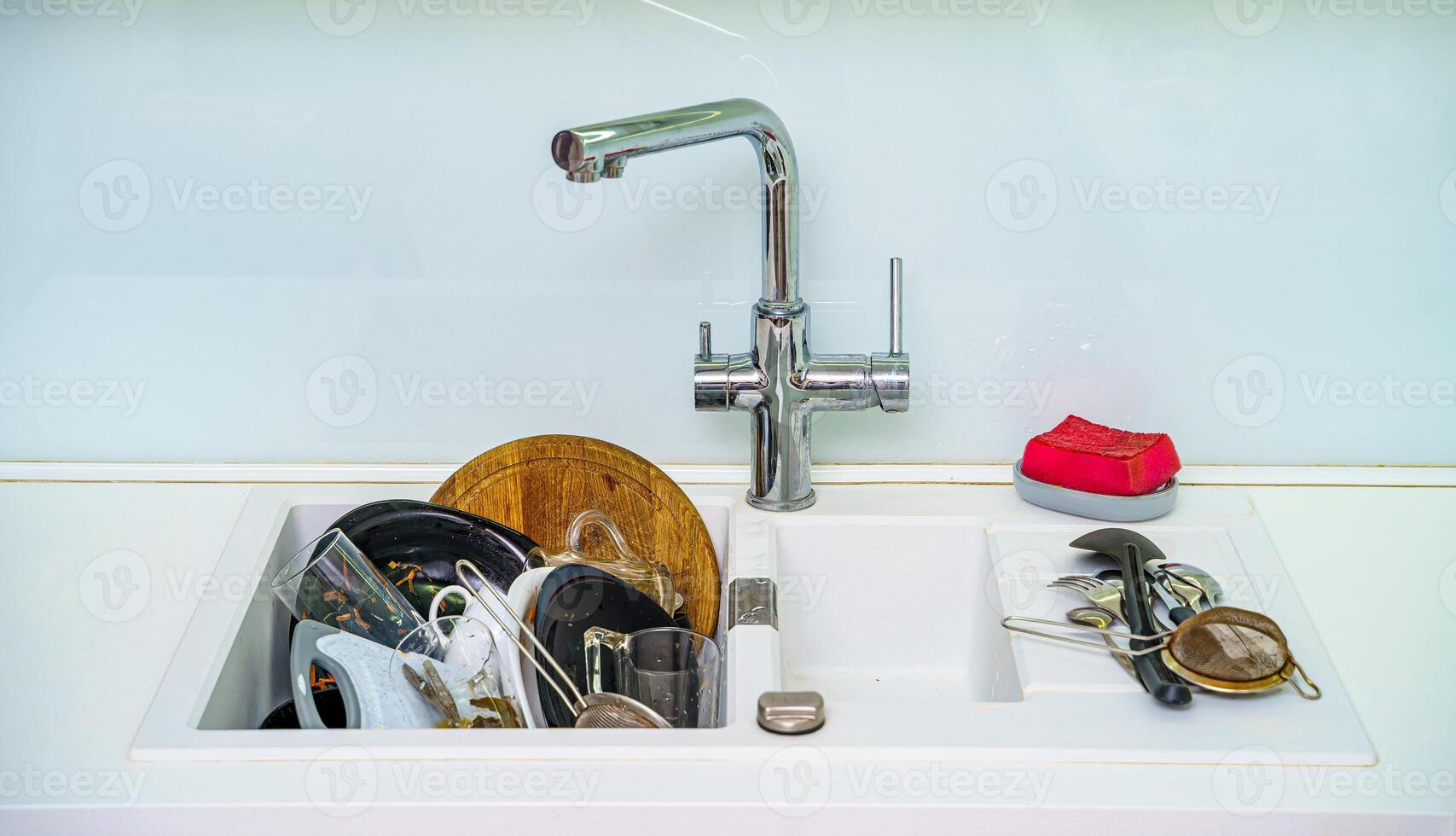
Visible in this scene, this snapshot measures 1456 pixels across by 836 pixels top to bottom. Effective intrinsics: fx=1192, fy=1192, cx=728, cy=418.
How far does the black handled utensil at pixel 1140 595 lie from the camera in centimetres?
80

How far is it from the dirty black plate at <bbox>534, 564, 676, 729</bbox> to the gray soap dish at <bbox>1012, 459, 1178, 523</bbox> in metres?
0.38

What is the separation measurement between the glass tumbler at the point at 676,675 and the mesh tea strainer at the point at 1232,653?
287 millimetres

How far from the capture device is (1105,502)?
1063 mm

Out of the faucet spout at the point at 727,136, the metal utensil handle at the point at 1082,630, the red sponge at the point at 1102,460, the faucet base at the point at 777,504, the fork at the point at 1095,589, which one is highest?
the faucet spout at the point at 727,136

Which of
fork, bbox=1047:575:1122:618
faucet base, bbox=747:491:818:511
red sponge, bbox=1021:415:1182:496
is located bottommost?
fork, bbox=1047:575:1122:618

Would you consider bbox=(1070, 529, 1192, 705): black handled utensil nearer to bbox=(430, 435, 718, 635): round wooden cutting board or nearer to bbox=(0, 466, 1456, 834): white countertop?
bbox=(0, 466, 1456, 834): white countertop

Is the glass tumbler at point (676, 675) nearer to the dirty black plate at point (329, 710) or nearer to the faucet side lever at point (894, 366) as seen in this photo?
the dirty black plate at point (329, 710)

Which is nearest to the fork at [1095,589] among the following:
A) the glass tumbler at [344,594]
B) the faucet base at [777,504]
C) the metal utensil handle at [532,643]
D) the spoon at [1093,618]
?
the spoon at [1093,618]

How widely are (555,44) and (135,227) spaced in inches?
17.2

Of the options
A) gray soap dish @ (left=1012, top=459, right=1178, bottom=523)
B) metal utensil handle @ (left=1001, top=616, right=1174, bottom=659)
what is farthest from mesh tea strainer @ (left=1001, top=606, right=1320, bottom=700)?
gray soap dish @ (left=1012, top=459, right=1178, bottom=523)

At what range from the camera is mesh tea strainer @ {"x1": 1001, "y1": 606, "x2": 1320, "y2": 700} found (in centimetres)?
80

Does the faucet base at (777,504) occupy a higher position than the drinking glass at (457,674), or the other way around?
the faucet base at (777,504)

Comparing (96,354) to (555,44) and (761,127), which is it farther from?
(761,127)

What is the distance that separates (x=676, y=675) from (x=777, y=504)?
0.87 ft
